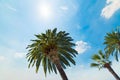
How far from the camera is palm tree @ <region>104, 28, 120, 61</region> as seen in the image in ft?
136

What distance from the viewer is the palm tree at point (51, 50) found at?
28.1 metres

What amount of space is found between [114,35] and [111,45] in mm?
2275

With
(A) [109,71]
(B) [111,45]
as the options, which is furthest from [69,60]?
(A) [109,71]

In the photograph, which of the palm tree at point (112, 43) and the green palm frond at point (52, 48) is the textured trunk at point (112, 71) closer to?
the palm tree at point (112, 43)

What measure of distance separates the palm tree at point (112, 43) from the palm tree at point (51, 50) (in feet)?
45.7

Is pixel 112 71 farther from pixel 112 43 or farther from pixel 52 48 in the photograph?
pixel 52 48

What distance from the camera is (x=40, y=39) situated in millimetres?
30172

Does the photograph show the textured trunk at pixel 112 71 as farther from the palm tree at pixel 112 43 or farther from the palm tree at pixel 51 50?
the palm tree at pixel 51 50

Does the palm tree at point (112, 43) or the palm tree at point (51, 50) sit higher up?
the palm tree at point (112, 43)

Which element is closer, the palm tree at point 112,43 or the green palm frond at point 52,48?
the green palm frond at point 52,48

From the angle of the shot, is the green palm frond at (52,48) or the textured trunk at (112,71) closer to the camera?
the green palm frond at (52,48)

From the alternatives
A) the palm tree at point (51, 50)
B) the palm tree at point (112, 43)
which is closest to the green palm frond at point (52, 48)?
the palm tree at point (51, 50)

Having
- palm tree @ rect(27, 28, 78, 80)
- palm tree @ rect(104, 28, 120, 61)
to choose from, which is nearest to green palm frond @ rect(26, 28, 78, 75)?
palm tree @ rect(27, 28, 78, 80)

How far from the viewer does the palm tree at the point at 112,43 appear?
41344 mm
